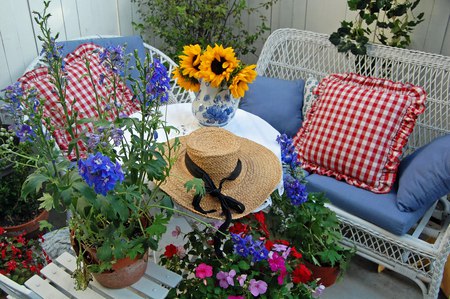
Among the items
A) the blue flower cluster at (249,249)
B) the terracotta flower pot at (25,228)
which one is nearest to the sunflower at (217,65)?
the blue flower cluster at (249,249)

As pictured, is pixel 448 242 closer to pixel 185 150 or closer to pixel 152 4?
pixel 185 150

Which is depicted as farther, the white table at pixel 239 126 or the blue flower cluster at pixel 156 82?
the white table at pixel 239 126

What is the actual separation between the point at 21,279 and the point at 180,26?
181cm

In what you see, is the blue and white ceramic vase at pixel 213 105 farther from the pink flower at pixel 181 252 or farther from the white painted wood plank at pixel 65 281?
the white painted wood plank at pixel 65 281

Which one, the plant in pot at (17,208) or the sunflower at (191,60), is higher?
the sunflower at (191,60)

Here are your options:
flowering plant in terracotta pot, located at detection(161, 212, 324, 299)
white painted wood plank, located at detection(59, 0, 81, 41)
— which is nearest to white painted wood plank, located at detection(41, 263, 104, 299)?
flowering plant in terracotta pot, located at detection(161, 212, 324, 299)

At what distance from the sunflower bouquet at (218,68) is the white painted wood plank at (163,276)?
0.72m

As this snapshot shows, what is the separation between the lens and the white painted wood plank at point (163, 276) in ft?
3.48

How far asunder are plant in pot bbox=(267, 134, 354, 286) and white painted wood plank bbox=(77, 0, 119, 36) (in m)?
1.47

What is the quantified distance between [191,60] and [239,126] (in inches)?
14.7

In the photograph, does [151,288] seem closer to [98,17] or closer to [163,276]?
[163,276]

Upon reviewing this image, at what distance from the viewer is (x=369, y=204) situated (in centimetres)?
169

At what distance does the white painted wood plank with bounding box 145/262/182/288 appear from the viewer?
106 cm

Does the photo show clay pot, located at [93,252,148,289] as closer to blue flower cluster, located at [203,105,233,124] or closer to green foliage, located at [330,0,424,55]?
blue flower cluster, located at [203,105,233,124]
